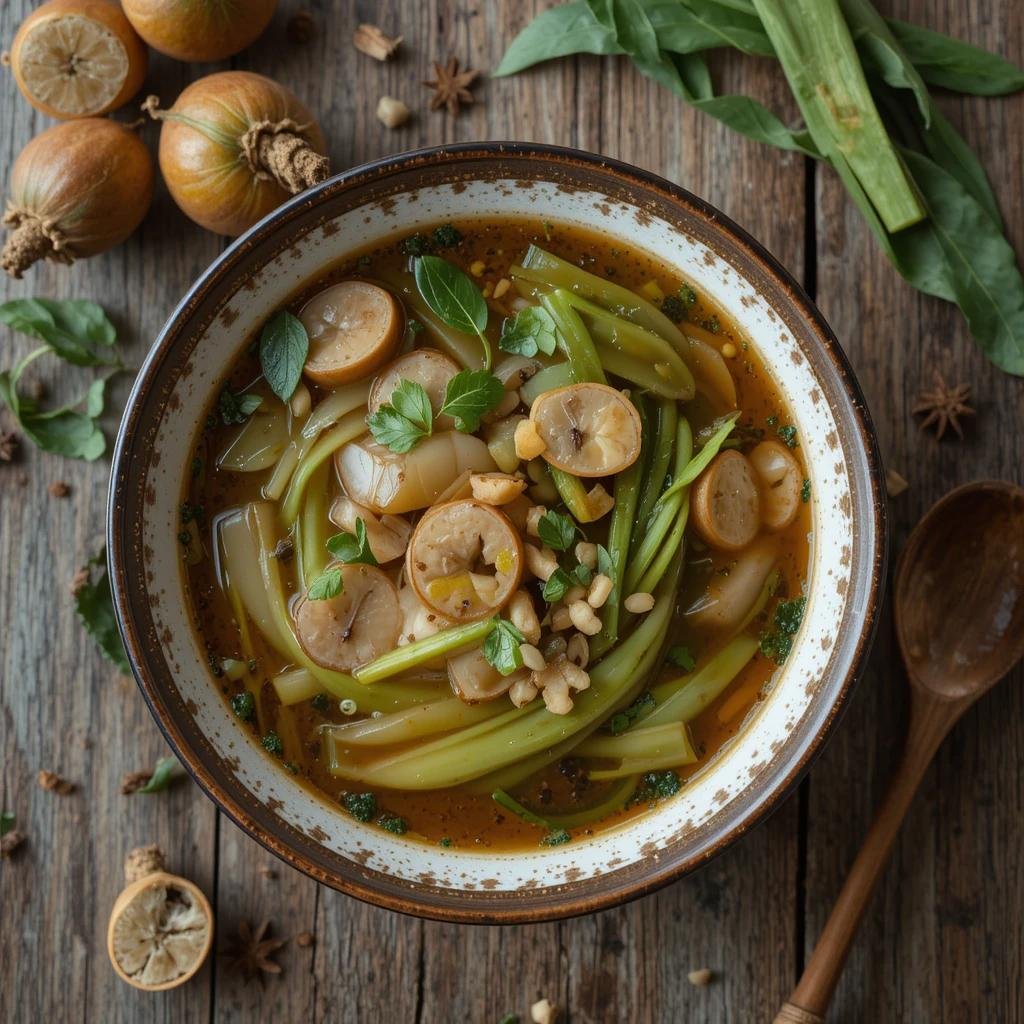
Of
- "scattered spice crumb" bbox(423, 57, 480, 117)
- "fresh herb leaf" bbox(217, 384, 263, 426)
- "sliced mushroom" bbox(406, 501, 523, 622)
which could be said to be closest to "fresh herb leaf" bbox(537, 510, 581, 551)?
"sliced mushroom" bbox(406, 501, 523, 622)

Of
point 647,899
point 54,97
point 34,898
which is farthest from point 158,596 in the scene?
point 647,899

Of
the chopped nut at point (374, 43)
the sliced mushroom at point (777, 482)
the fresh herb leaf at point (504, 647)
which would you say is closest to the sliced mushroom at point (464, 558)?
the fresh herb leaf at point (504, 647)

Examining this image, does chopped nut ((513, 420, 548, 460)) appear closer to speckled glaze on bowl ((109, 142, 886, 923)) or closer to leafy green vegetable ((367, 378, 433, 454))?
leafy green vegetable ((367, 378, 433, 454))

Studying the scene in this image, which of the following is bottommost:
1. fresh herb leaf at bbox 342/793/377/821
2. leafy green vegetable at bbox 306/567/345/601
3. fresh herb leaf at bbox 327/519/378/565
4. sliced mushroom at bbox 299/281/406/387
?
fresh herb leaf at bbox 342/793/377/821

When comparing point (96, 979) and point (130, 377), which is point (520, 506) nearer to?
point (130, 377)

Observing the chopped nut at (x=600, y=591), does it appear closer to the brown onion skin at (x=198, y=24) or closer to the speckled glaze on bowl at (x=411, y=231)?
the speckled glaze on bowl at (x=411, y=231)

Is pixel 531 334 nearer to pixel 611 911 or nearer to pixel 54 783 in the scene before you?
pixel 611 911
